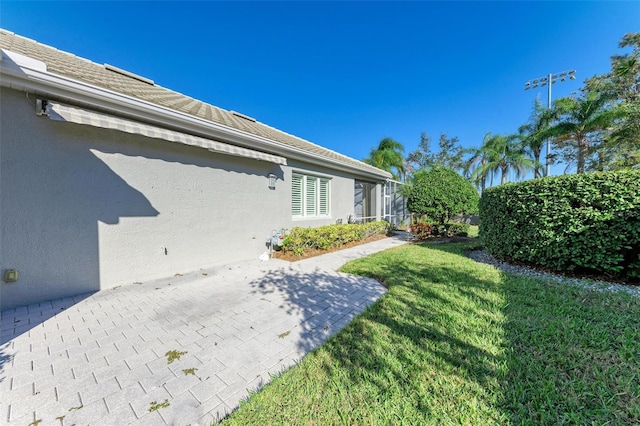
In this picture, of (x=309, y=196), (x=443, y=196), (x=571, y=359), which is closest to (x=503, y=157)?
(x=443, y=196)

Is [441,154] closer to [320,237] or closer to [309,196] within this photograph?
[309,196]

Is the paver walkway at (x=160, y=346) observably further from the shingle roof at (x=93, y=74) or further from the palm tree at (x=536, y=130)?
the palm tree at (x=536, y=130)

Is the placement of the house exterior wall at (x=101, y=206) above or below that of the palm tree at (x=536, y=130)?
below

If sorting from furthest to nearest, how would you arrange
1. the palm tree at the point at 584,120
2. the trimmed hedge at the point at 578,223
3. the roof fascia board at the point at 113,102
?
the palm tree at the point at 584,120
the trimmed hedge at the point at 578,223
the roof fascia board at the point at 113,102

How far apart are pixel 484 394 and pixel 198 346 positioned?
3774 millimetres

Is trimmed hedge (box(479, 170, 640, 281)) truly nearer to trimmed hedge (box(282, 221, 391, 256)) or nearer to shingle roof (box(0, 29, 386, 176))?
trimmed hedge (box(282, 221, 391, 256))

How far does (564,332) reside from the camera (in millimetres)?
3717

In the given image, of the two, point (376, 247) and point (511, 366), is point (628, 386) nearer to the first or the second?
point (511, 366)

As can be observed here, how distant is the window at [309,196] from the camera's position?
1117 centimetres

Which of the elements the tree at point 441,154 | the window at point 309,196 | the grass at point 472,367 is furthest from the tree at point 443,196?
the tree at point 441,154

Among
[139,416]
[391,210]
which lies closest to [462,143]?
[391,210]

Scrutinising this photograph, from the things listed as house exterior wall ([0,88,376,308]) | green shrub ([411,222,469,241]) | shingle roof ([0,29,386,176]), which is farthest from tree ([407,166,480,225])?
house exterior wall ([0,88,376,308])

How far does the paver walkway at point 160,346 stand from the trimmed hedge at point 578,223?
4.84 meters

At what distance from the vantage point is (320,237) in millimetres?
10195
